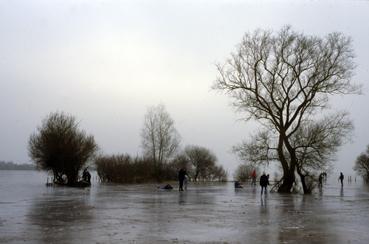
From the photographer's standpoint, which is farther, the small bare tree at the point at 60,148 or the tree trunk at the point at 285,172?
the small bare tree at the point at 60,148

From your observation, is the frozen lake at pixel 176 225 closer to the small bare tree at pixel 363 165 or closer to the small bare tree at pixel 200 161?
the small bare tree at pixel 200 161

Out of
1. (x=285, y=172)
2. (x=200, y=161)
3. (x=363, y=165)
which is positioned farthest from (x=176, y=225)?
(x=363, y=165)

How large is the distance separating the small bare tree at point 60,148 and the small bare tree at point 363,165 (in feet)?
231

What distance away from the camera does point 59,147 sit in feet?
160

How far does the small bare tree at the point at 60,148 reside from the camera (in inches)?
1919

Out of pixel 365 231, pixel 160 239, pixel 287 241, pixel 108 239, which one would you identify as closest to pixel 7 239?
pixel 108 239

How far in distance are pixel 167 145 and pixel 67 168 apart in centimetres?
2744

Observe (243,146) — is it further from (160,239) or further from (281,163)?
(160,239)

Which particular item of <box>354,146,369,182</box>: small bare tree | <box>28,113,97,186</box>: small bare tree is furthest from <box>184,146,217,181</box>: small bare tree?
<box>28,113,97,186</box>: small bare tree

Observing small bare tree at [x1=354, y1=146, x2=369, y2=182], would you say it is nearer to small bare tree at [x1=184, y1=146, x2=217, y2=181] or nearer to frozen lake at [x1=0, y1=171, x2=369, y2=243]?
small bare tree at [x1=184, y1=146, x2=217, y2=181]

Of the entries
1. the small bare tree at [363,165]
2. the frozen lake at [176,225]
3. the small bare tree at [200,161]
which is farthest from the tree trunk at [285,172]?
the small bare tree at [363,165]

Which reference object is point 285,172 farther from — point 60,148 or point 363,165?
point 363,165

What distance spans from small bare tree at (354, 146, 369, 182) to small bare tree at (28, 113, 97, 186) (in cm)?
7046

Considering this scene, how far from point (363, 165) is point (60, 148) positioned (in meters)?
79.0
